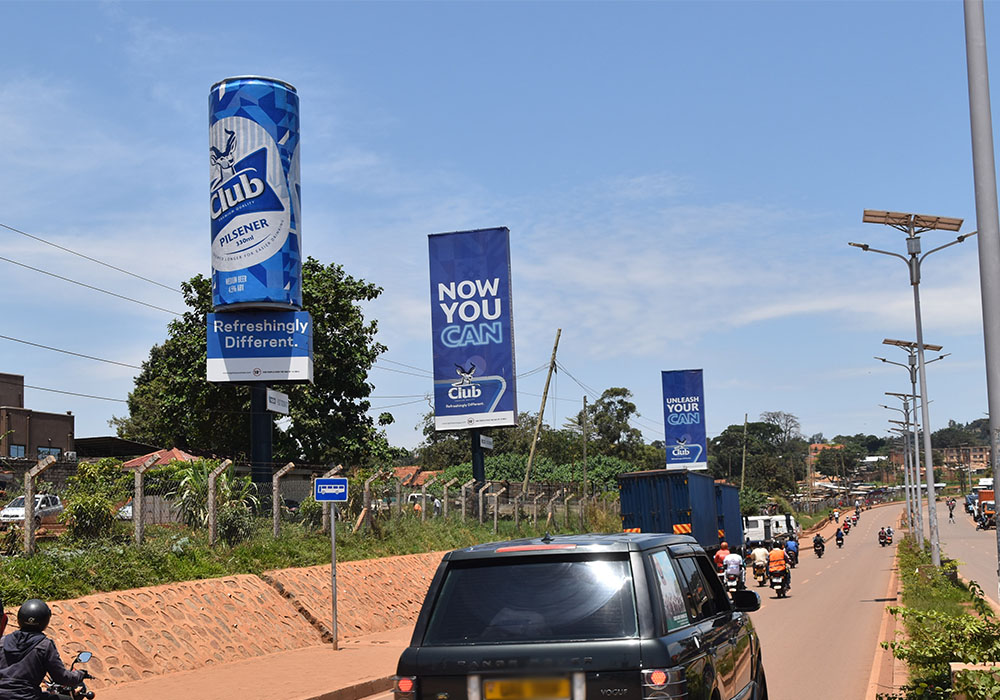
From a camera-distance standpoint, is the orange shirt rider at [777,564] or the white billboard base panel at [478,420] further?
the white billboard base panel at [478,420]

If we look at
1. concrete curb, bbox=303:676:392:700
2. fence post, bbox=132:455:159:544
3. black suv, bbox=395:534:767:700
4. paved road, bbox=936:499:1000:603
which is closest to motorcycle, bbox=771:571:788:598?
paved road, bbox=936:499:1000:603

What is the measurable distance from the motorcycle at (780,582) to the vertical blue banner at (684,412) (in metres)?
25.2

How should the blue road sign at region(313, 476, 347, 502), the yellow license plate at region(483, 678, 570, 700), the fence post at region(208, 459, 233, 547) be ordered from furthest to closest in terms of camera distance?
the fence post at region(208, 459, 233, 547) < the blue road sign at region(313, 476, 347, 502) < the yellow license plate at region(483, 678, 570, 700)

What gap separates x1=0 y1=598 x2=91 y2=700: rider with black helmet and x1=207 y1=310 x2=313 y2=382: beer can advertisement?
20.1 meters

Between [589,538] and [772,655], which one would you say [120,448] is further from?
[589,538]

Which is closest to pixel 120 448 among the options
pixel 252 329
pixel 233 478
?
pixel 252 329

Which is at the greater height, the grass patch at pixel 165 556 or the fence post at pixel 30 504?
the fence post at pixel 30 504

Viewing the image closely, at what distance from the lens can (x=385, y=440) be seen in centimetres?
5175

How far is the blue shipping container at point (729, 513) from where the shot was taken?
3992 cm

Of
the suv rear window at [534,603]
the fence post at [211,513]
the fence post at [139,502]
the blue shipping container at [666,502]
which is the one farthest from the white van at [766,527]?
the suv rear window at [534,603]

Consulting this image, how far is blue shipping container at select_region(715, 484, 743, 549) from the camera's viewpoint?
3992 centimetres

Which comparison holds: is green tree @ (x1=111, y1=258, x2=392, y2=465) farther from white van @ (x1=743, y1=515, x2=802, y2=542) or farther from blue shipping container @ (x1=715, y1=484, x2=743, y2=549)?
white van @ (x1=743, y1=515, x2=802, y2=542)

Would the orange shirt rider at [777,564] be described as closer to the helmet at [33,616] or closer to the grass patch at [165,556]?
the grass patch at [165,556]

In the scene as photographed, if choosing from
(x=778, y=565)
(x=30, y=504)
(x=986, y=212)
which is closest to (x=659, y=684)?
(x=986, y=212)
